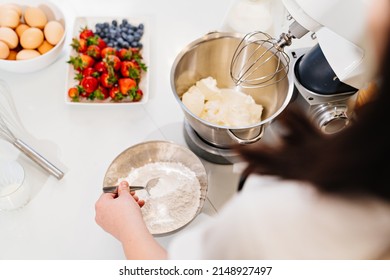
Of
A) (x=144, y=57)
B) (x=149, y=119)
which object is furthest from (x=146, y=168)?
(x=144, y=57)

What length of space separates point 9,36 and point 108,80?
252mm

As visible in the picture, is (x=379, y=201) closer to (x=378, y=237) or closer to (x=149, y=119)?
(x=378, y=237)

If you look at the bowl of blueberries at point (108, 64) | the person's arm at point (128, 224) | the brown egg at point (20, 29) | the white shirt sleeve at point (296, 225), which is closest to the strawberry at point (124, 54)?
the bowl of blueberries at point (108, 64)

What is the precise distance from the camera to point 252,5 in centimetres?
91

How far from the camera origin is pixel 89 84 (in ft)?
2.74

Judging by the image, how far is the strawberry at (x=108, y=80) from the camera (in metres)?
0.84

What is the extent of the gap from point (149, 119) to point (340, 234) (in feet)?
1.98

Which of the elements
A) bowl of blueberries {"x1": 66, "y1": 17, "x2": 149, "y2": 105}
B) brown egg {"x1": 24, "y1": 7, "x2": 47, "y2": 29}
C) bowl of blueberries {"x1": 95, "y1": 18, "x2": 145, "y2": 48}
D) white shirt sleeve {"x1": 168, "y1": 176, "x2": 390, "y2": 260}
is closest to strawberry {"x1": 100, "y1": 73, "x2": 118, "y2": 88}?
bowl of blueberries {"x1": 66, "y1": 17, "x2": 149, "y2": 105}

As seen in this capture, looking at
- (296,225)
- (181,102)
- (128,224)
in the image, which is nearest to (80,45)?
(181,102)

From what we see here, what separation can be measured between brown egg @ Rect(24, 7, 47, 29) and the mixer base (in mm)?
429

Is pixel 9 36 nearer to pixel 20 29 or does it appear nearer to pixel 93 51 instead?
pixel 20 29

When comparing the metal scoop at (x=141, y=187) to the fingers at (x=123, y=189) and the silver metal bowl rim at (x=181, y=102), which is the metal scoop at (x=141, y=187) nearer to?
the fingers at (x=123, y=189)

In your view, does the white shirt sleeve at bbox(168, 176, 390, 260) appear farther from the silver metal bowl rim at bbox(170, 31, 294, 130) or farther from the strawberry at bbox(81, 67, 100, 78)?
the strawberry at bbox(81, 67, 100, 78)

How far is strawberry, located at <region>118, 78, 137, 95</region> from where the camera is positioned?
837 millimetres
